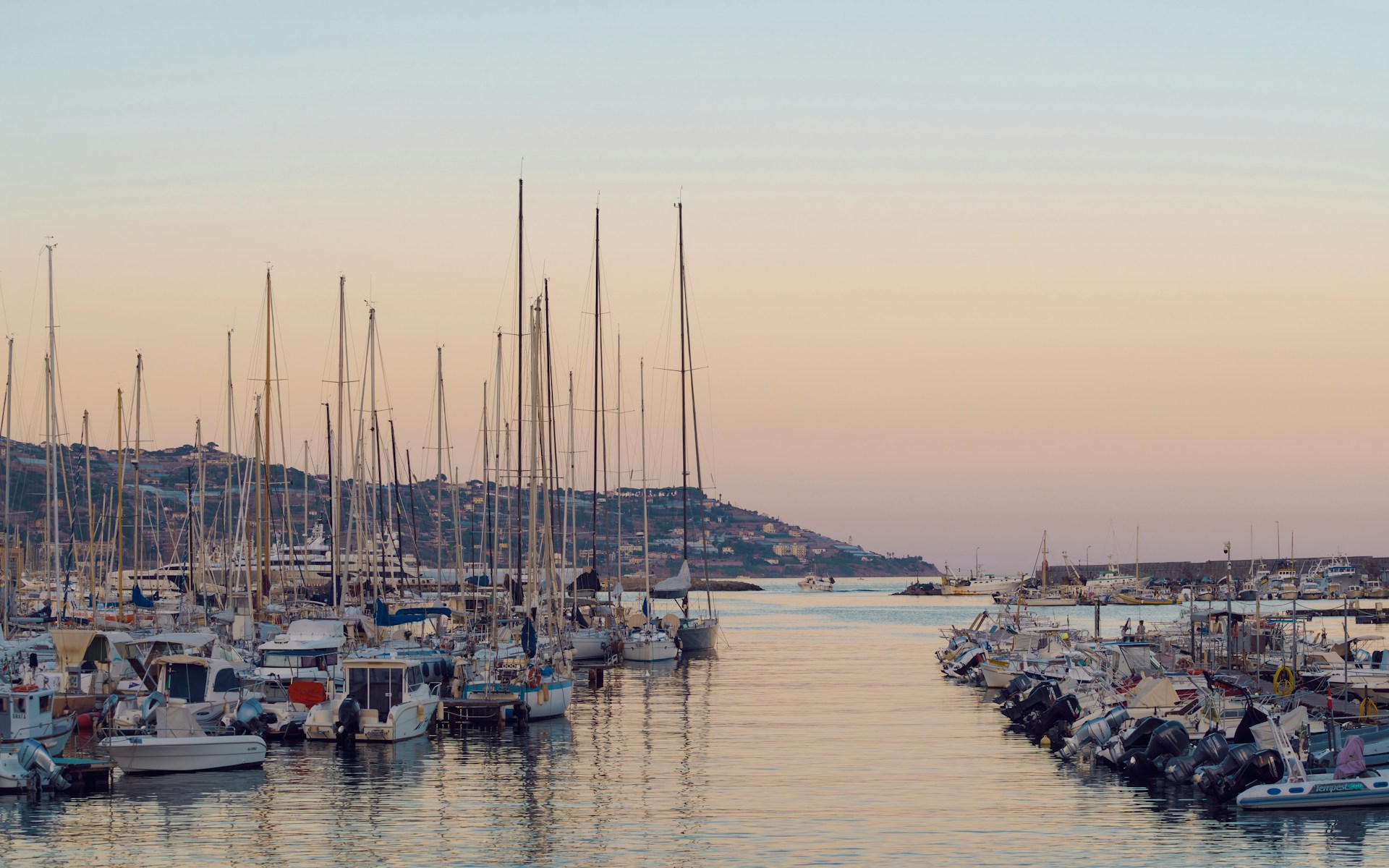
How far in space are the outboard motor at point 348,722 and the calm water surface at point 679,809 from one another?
2.16 feet

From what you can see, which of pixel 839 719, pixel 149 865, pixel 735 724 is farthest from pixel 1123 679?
pixel 149 865

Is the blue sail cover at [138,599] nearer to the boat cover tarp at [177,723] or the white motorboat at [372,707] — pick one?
the white motorboat at [372,707]

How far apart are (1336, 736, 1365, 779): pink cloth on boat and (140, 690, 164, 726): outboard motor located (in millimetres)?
29493

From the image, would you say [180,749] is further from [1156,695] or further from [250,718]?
[1156,695]

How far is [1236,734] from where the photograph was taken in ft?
121

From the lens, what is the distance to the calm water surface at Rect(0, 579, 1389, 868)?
28.3 m

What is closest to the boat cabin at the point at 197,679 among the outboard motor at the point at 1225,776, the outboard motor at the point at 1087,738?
the outboard motor at the point at 1087,738

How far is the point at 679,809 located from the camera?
33.4 m

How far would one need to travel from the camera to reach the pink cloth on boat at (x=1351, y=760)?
1277 inches

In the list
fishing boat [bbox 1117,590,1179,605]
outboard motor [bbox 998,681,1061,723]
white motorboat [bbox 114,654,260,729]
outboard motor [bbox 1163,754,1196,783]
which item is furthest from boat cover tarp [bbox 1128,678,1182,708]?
fishing boat [bbox 1117,590,1179,605]

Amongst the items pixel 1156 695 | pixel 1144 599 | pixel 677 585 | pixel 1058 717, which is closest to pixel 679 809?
pixel 1156 695

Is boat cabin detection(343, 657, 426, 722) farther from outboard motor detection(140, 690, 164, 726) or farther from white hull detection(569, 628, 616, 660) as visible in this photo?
white hull detection(569, 628, 616, 660)

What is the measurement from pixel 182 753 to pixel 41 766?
12.3ft

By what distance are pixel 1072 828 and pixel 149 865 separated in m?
17.8
